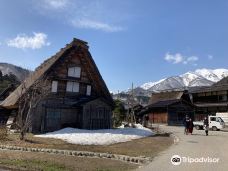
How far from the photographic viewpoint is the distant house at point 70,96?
29.7m

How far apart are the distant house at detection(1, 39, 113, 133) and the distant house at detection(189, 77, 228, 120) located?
28.5 m

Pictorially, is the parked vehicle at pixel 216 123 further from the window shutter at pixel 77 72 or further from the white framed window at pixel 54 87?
the white framed window at pixel 54 87

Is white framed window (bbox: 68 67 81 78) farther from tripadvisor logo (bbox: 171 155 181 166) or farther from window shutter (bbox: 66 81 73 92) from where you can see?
tripadvisor logo (bbox: 171 155 181 166)

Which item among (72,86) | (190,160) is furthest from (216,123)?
(190,160)

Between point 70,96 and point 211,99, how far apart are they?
34.5 metres

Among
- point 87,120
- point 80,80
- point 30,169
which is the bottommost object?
point 30,169

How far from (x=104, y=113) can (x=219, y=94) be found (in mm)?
31447

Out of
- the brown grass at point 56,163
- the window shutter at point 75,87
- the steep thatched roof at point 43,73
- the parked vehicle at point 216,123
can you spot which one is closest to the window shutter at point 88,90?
the window shutter at point 75,87

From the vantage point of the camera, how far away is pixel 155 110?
187 ft

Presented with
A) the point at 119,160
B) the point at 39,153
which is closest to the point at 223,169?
the point at 119,160

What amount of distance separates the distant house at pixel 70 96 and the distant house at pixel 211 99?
28535 mm

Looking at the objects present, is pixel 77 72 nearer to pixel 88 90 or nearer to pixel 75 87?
pixel 75 87

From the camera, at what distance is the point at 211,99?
59219 millimetres

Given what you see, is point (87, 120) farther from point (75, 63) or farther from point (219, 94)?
point (219, 94)
